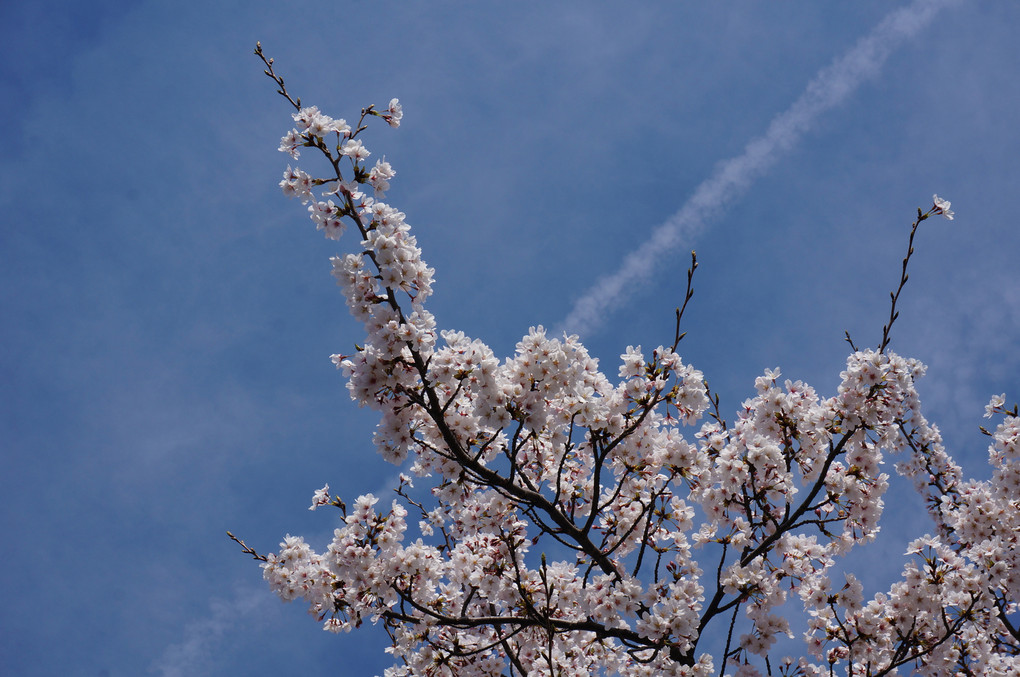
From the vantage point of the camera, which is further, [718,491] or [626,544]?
[626,544]

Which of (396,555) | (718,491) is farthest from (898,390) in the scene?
(396,555)

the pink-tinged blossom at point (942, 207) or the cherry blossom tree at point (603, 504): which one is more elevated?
the pink-tinged blossom at point (942, 207)

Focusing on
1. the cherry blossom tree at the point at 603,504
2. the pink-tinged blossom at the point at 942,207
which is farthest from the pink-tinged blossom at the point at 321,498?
the pink-tinged blossom at the point at 942,207

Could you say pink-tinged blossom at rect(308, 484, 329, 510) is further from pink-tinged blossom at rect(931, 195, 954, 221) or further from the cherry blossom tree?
pink-tinged blossom at rect(931, 195, 954, 221)

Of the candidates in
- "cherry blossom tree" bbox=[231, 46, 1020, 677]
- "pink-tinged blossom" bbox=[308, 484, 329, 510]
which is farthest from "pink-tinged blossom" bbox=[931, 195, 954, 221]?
"pink-tinged blossom" bbox=[308, 484, 329, 510]

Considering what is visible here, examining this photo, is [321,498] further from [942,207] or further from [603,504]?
[942,207]

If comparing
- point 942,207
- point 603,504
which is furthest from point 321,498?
point 942,207

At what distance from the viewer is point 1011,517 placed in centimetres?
874

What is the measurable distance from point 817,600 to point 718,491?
7.52 ft

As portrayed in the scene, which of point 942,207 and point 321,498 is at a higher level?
point 942,207

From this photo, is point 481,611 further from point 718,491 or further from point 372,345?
point 372,345

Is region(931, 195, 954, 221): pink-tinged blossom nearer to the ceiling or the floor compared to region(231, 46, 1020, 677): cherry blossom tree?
nearer to the ceiling

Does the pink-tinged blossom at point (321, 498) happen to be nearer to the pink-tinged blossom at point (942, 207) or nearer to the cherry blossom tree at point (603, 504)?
the cherry blossom tree at point (603, 504)

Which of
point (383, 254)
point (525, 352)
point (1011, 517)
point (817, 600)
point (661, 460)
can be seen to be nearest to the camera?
point (383, 254)
